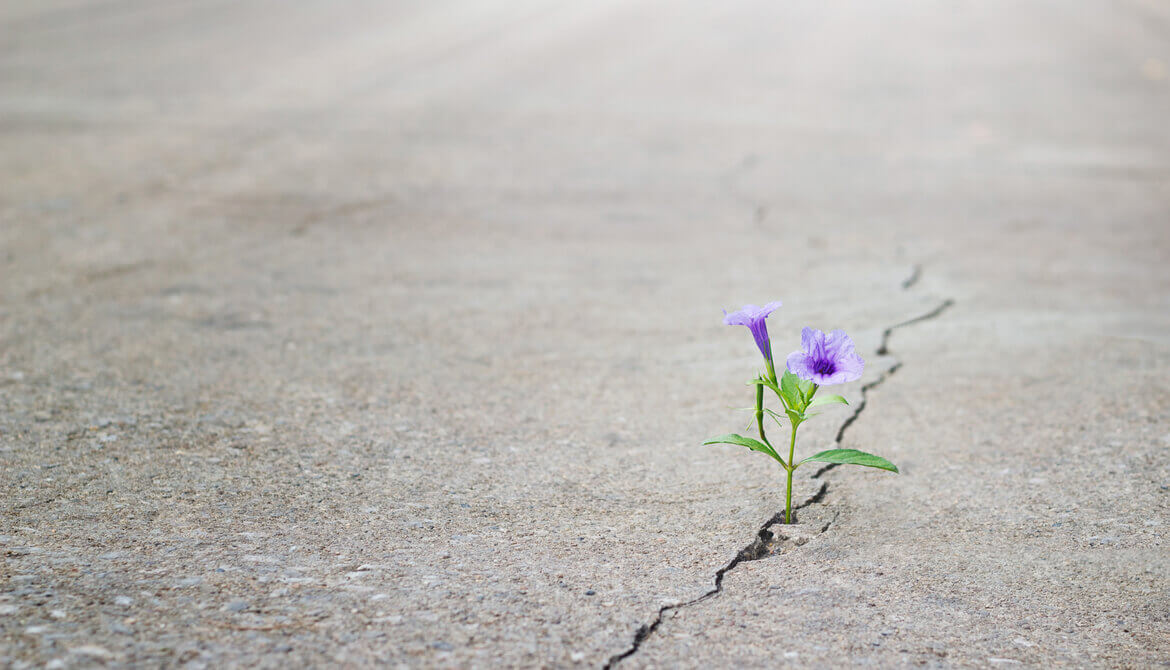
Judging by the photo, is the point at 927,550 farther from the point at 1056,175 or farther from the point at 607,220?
the point at 1056,175

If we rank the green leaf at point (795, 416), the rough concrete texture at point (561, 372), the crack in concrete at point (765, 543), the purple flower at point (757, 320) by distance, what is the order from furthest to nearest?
the green leaf at point (795, 416) → the purple flower at point (757, 320) → the rough concrete texture at point (561, 372) → the crack in concrete at point (765, 543)

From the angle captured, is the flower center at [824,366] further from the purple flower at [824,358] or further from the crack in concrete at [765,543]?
the crack in concrete at [765,543]

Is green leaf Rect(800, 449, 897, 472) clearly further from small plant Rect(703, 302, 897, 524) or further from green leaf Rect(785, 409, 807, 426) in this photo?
green leaf Rect(785, 409, 807, 426)

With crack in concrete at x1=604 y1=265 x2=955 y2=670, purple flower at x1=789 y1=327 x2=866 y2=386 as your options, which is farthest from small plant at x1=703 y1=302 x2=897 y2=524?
crack in concrete at x1=604 y1=265 x2=955 y2=670

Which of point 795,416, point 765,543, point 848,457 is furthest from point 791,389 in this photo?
point 765,543

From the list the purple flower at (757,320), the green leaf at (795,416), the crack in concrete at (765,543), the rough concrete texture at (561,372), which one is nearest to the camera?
the crack in concrete at (765,543)

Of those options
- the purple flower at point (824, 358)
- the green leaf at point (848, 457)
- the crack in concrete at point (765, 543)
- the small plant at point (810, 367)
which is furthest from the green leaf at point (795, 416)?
the crack in concrete at point (765, 543)

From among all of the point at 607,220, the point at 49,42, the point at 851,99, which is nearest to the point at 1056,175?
the point at 851,99
